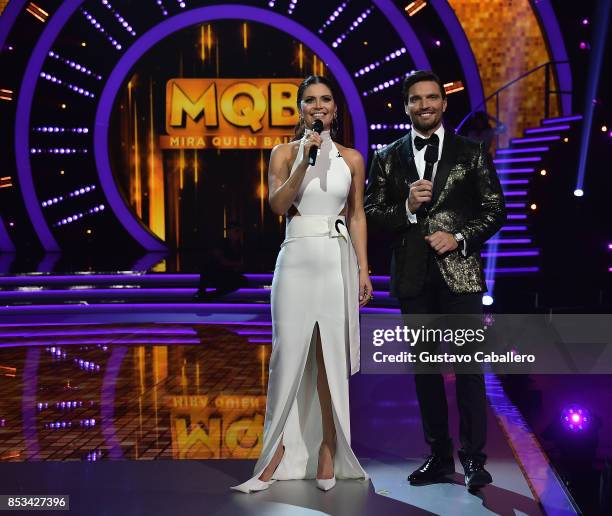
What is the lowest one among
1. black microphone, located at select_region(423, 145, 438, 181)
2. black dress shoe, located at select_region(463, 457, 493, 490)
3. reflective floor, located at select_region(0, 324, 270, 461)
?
reflective floor, located at select_region(0, 324, 270, 461)

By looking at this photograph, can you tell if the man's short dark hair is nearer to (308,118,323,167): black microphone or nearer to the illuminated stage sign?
(308,118,323,167): black microphone

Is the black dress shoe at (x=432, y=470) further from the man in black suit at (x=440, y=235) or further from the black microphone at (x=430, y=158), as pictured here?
the black microphone at (x=430, y=158)

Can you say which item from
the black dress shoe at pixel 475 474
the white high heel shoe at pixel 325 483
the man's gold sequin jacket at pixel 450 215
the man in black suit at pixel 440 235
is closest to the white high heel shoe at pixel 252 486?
the white high heel shoe at pixel 325 483

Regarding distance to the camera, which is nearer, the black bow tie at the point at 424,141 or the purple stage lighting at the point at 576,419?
the black bow tie at the point at 424,141

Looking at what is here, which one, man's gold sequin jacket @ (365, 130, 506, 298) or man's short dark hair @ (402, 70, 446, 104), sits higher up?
man's short dark hair @ (402, 70, 446, 104)

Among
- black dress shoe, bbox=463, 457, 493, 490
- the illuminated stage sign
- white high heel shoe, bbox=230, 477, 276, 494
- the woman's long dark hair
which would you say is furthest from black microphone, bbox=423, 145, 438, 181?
the illuminated stage sign

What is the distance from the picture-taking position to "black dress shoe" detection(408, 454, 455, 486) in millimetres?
3072

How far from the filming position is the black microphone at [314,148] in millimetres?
2705

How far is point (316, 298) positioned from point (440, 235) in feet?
1.54

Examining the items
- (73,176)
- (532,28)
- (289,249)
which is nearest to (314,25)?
(532,28)

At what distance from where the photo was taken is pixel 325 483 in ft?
9.80

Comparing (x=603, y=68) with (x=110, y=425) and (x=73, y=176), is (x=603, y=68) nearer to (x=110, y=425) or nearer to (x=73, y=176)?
(x=73, y=176)

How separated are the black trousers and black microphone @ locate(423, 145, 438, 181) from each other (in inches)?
11.5

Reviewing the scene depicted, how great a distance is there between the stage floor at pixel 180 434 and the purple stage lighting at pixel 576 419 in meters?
0.31
